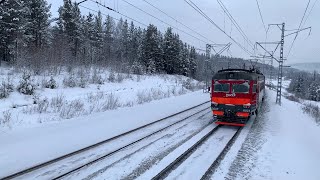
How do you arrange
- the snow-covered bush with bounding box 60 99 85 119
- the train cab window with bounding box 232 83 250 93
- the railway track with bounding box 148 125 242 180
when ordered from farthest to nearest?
1. the train cab window with bounding box 232 83 250 93
2. the snow-covered bush with bounding box 60 99 85 119
3. the railway track with bounding box 148 125 242 180

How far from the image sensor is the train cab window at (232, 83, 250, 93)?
15625mm

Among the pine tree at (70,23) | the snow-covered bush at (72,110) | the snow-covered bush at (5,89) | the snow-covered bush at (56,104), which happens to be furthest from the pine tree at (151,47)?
the snow-covered bush at (56,104)

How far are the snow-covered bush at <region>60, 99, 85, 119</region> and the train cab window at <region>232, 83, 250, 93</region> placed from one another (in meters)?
7.99

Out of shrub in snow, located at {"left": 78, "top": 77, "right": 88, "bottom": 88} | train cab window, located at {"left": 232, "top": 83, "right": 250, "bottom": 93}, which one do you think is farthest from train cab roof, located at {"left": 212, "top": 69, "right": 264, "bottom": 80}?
shrub in snow, located at {"left": 78, "top": 77, "right": 88, "bottom": 88}

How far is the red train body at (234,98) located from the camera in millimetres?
15422

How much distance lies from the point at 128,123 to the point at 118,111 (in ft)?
10.8

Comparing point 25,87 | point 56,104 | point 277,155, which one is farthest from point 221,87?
point 25,87

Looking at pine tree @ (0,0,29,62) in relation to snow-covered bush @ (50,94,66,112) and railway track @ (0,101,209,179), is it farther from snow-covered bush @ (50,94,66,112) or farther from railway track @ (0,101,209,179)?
railway track @ (0,101,209,179)

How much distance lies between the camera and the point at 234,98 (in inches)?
619

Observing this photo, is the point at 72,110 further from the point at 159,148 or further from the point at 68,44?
the point at 68,44

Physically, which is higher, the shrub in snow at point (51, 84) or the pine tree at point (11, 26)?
the pine tree at point (11, 26)

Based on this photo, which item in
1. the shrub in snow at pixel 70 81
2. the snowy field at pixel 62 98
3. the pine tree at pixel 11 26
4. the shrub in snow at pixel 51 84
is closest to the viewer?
the snowy field at pixel 62 98

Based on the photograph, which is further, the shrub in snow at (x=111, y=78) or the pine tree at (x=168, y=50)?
the pine tree at (x=168, y=50)

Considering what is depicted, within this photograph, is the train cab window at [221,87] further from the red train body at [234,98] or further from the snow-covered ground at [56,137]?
the snow-covered ground at [56,137]
